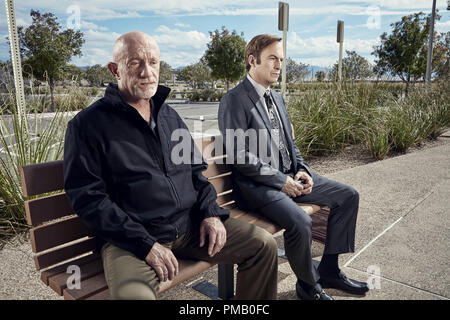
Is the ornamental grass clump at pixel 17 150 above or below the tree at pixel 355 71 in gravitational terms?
below

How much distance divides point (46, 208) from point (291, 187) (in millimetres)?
1500

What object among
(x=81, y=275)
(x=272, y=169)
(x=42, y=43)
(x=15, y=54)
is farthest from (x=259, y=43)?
(x=42, y=43)

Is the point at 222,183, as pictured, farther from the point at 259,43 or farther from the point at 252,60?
the point at 259,43

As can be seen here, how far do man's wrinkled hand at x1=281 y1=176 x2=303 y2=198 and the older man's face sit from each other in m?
1.11

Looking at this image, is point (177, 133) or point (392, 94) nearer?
point (177, 133)

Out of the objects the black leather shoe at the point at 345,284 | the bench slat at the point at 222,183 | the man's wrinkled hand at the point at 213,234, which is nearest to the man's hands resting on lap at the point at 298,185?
the bench slat at the point at 222,183

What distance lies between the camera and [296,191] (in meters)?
2.51

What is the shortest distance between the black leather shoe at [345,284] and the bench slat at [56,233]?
5.07 ft

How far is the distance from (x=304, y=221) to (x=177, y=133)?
899 mm

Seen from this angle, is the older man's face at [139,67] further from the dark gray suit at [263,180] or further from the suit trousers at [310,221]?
the suit trousers at [310,221]

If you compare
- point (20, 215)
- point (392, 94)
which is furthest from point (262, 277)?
point (392, 94)

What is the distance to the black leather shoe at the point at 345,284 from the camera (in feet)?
7.73

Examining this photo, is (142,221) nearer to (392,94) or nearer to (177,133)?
(177,133)
